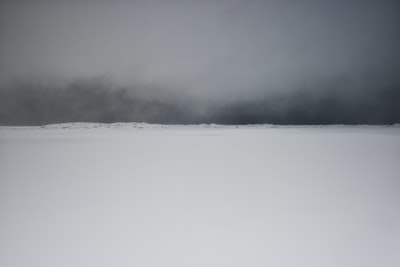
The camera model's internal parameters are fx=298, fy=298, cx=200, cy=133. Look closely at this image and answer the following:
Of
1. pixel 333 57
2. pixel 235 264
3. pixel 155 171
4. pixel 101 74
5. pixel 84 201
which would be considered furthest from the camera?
pixel 333 57

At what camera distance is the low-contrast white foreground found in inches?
46.9

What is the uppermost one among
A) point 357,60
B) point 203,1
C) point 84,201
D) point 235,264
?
point 203,1

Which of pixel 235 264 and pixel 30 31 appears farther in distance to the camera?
pixel 30 31

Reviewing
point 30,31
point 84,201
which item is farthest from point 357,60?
point 30,31

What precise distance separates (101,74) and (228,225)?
1674 millimetres

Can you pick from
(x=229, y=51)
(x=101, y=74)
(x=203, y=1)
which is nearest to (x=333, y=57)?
(x=229, y=51)

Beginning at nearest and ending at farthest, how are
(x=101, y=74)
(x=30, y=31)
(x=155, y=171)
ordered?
(x=155, y=171) → (x=30, y=31) → (x=101, y=74)

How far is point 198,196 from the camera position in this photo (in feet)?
5.70

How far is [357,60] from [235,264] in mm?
2258

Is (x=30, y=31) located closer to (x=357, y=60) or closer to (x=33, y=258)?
(x=33, y=258)

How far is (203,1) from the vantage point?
96.6 inches

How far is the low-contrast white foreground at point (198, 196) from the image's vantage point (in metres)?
1.19

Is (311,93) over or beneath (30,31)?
beneath

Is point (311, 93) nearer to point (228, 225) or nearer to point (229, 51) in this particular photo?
point (229, 51)
